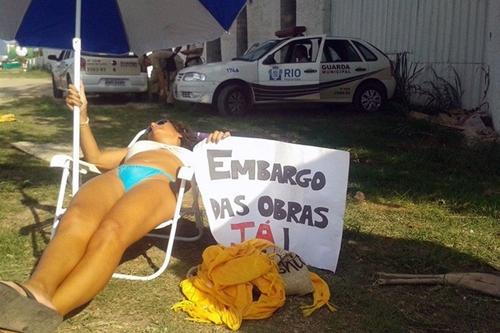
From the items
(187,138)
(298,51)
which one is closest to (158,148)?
(187,138)

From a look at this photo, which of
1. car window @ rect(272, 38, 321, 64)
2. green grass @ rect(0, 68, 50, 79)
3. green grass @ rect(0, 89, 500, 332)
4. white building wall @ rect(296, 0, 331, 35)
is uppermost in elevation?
white building wall @ rect(296, 0, 331, 35)

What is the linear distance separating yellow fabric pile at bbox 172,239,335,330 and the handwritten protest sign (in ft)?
1.56

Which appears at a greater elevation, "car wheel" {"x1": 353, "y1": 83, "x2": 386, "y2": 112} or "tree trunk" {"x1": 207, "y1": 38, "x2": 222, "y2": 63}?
"tree trunk" {"x1": 207, "y1": 38, "x2": 222, "y2": 63}

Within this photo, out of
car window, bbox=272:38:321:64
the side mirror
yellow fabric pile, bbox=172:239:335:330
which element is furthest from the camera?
car window, bbox=272:38:321:64

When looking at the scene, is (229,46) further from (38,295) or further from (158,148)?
(38,295)

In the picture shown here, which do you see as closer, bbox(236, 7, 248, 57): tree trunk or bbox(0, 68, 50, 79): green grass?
bbox(236, 7, 248, 57): tree trunk

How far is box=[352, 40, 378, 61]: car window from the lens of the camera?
39.3 feet

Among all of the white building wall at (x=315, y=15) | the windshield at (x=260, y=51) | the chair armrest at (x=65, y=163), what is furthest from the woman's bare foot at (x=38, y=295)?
the white building wall at (x=315, y=15)

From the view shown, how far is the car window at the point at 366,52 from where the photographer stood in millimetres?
11992

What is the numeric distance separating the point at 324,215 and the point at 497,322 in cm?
123

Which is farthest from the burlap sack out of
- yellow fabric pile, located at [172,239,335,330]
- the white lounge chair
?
the white lounge chair

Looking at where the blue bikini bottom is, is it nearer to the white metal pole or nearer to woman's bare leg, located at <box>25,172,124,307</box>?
woman's bare leg, located at <box>25,172,124,307</box>

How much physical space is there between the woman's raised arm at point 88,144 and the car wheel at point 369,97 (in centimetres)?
824

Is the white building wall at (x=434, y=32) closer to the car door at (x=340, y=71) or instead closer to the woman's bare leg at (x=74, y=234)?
the car door at (x=340, y=71)
